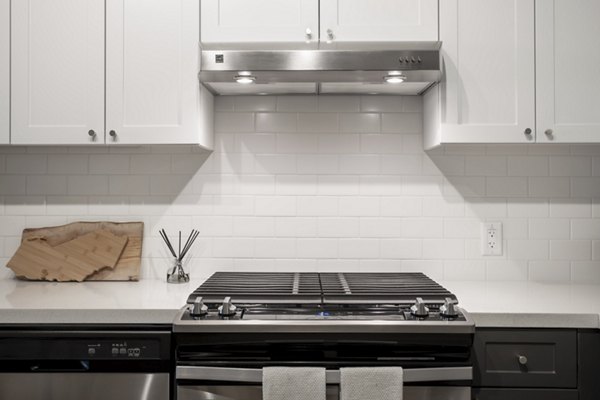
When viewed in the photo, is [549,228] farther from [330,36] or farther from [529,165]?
[330,36]

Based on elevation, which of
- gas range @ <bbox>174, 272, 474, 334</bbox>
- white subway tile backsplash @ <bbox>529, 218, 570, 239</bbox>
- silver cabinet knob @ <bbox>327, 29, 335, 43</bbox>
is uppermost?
silver cabinet knob @ <bbox>327, 29, 335, 43</bbox>

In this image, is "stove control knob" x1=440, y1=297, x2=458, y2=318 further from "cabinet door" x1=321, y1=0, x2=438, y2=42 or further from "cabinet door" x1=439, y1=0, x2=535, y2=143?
"cabinet door" x1=321, y1=0, x2=438, y2=42

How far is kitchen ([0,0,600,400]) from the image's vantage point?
2018mm

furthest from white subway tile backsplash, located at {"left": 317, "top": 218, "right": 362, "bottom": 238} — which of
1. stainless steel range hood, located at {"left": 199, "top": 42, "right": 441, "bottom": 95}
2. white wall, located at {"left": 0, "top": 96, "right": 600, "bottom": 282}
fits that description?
stainless steel range hood, located at {"left": 199, "top": 42, "right": 441, "bottom": 95}

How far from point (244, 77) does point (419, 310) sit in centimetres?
105

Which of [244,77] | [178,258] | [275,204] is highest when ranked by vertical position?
[244,77]

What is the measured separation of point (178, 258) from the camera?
2.47 meters

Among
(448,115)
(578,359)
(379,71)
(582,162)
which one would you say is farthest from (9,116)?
(582,162)

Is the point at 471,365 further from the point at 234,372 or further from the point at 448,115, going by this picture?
the point at 448,115

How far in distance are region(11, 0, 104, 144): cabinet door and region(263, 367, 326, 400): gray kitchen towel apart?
116 centimetres

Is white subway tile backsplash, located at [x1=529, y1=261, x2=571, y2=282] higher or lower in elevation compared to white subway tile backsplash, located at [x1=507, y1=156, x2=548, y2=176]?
lower

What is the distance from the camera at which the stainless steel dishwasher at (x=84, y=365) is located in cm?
180

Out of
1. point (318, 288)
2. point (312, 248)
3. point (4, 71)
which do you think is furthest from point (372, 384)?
point (4, 71)

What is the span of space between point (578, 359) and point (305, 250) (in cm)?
117
